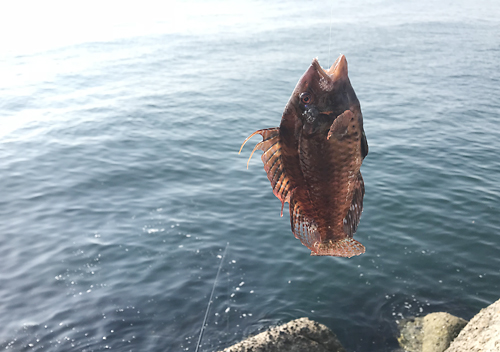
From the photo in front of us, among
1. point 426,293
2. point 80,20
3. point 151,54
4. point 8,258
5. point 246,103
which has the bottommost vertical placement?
point 426,293

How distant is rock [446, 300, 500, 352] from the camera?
666 cm

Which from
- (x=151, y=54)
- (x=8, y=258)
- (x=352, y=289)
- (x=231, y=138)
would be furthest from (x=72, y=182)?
(x=151, y=54)

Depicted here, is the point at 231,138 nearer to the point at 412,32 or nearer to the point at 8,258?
the point at 8,258

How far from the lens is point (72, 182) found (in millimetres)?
16484

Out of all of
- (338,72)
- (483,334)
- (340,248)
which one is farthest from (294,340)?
(338,72)

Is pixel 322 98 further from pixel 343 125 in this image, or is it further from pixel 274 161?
pixel 274 161

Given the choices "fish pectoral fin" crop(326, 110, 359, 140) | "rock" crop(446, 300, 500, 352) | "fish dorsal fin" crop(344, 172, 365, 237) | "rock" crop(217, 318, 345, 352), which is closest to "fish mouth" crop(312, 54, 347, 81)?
"fish pectoral fin" crop(326, 110, 359, 140)

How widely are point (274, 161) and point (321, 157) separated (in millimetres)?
440

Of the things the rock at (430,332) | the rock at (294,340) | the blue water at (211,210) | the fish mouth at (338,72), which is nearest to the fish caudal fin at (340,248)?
the fish mouth at (338,72)

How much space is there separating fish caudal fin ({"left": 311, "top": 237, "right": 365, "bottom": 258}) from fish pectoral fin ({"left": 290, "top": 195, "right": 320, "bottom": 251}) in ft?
0.26

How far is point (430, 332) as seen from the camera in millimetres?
9398

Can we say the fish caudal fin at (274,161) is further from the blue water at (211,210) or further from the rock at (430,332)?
the rock at (430,332)

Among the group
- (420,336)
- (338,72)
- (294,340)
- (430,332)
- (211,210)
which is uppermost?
(338,72)

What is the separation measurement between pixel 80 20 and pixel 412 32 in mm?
41611
